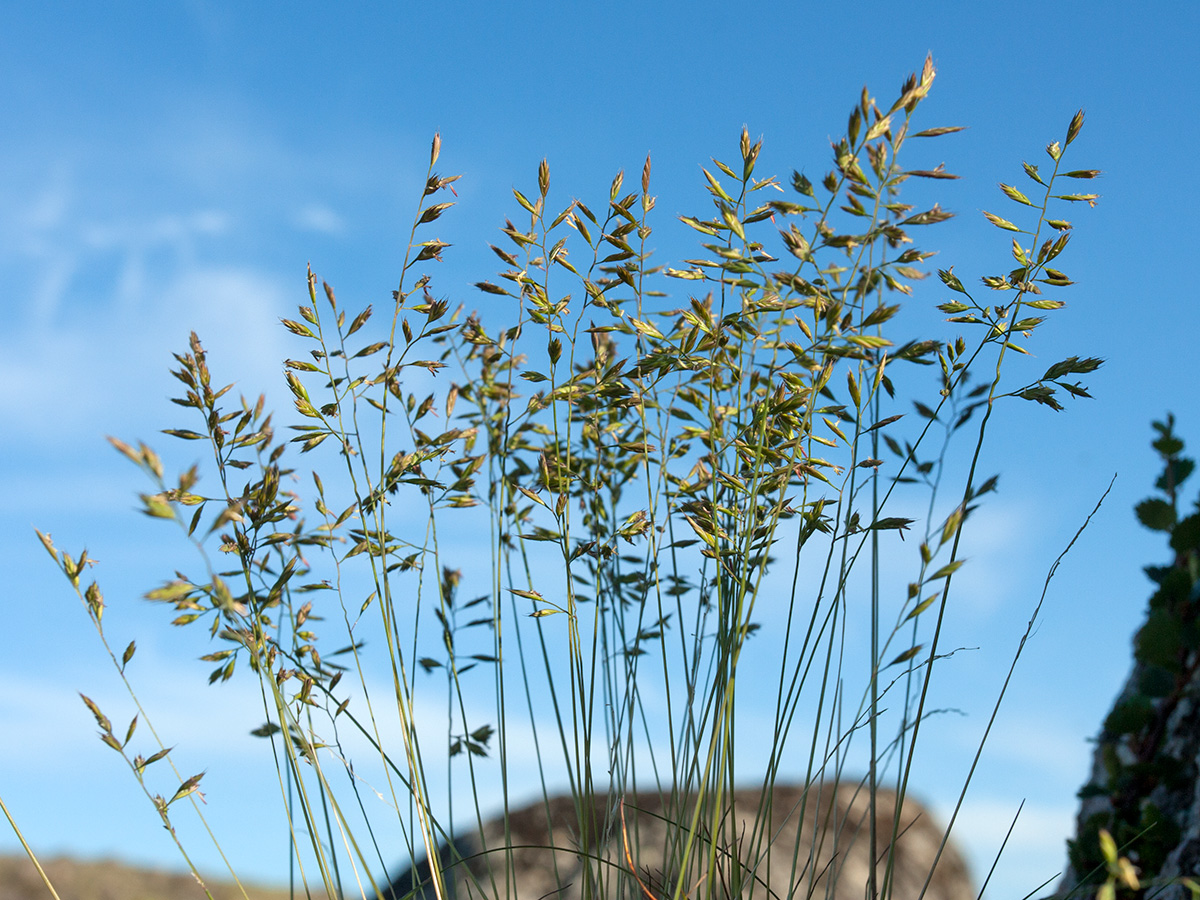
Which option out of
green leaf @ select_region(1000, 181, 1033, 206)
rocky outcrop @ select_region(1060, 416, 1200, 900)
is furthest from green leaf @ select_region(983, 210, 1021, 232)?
rocky outcrop @ select_region(1060, 416, 1200, 900)

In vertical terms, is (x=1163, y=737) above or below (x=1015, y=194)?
below

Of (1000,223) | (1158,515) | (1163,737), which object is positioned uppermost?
(1000,223)

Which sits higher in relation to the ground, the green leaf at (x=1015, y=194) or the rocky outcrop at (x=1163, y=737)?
the green leaf at (x=1015, y=194)

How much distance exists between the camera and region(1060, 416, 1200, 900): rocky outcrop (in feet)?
5.37

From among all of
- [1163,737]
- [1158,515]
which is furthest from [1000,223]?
[1163,737]

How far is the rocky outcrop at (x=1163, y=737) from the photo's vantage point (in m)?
1.64

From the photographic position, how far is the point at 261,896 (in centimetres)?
537

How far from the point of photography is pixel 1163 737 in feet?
6.29

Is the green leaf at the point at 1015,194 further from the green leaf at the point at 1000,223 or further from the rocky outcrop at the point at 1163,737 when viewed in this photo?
the rocky outcrop at the point at 1163,737

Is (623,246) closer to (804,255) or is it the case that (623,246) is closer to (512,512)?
(804,255)

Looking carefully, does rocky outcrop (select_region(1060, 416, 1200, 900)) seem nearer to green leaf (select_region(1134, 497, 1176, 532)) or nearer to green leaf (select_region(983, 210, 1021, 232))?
green leaf (select_region(1134, 497, 1176, 532))

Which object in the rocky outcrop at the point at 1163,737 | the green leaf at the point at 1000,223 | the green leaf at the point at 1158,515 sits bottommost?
the rocky outcrop at the point at 1163,737

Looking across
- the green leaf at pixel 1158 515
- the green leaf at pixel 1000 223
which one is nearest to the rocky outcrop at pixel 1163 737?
the green leaf at pixel 1158 515

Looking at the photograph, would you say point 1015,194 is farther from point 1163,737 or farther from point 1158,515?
point 1163,737
